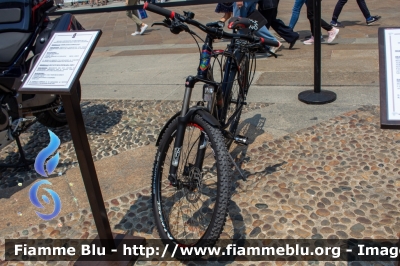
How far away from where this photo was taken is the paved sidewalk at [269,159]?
290 cm

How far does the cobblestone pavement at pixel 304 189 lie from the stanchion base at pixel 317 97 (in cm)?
43

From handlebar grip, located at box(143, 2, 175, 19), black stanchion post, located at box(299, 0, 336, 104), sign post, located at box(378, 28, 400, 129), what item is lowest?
black stanchion post, located at box(299, 0, 336, 104)

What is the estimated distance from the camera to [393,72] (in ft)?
6.50

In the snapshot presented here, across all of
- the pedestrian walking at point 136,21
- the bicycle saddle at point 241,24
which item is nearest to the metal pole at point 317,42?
the bicycle saddle at point 241,24

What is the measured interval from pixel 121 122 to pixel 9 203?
1662mm

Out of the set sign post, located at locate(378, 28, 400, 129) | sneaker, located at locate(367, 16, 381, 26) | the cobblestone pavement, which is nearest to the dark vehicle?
the cobblestone pavement

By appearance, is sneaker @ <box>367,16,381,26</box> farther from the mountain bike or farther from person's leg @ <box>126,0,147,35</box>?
the mountain bike

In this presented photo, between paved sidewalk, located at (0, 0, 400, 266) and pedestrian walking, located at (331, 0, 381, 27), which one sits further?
pedestrian walking, located at (331, 0, 381, 27)

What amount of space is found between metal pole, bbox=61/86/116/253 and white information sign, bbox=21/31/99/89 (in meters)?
0.09

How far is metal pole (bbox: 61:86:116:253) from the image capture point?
2.35 metres

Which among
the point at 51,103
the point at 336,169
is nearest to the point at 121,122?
the point at 51,103

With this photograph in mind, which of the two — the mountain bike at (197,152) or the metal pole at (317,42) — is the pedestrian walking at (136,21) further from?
the mountain bike at (197,152)

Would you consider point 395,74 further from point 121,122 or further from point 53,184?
point 121,122

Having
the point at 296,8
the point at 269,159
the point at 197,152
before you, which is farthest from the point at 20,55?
the point at 296,8
